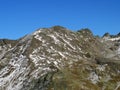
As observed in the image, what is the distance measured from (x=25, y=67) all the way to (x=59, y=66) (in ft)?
67.7

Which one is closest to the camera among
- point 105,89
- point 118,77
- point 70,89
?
point 70,89

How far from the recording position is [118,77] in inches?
7407

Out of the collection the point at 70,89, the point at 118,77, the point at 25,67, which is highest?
the point at 25,67

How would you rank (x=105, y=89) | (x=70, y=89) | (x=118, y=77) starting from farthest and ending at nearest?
(x=118, y=77)
(x=105, y=89)
(x=70, y=89)

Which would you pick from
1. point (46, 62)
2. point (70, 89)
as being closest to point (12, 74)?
point (46, 62)

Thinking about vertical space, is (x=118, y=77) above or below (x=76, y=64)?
below

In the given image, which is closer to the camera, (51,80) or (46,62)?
(51,80)

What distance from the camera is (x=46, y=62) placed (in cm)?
19762

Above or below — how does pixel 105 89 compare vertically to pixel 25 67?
below

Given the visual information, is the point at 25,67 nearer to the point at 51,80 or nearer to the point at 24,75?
the point at 24,75

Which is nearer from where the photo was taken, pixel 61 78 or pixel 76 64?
pixel 61 78

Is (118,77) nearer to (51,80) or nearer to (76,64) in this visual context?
(76,64)

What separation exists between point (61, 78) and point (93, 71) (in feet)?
82.9

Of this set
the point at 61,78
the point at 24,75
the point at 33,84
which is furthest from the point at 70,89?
the point at 24,75
